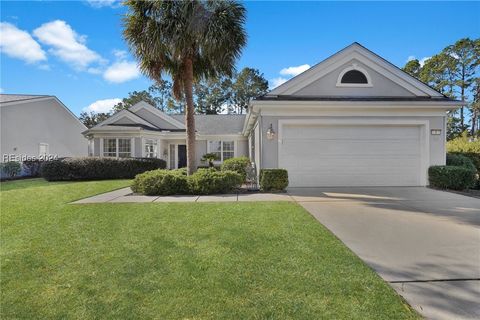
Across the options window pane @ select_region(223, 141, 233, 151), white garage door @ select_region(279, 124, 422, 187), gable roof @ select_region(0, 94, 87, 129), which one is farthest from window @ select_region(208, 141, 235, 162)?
gable roof @ select_region(0, 94, 87, 129)

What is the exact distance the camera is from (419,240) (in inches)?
179

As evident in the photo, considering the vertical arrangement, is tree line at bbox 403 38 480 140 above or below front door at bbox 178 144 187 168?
above

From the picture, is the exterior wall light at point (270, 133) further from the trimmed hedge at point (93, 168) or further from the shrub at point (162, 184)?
the trimmed hedge at point (93, 168)

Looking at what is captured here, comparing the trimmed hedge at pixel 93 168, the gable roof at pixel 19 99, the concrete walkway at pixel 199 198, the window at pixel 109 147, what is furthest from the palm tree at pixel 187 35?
the gable roof at pixel 19 99

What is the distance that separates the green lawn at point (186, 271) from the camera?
2656 mm

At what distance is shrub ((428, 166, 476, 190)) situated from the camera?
388 inches

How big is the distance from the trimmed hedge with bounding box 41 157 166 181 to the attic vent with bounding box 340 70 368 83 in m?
12.1

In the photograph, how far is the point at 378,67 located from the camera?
Answer: 11242mm

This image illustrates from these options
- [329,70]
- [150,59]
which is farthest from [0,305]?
[329,70]

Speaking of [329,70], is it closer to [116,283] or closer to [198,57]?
[198,57]

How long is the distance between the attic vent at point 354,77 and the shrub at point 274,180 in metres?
5.06

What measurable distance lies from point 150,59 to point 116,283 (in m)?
9.02

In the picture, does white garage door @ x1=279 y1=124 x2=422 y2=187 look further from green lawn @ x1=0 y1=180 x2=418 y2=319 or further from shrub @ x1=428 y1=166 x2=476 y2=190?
green lawn @ x1=0 y1=180 x2=418 y2=319

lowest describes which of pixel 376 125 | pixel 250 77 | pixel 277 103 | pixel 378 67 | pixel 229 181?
pixel 229 181
